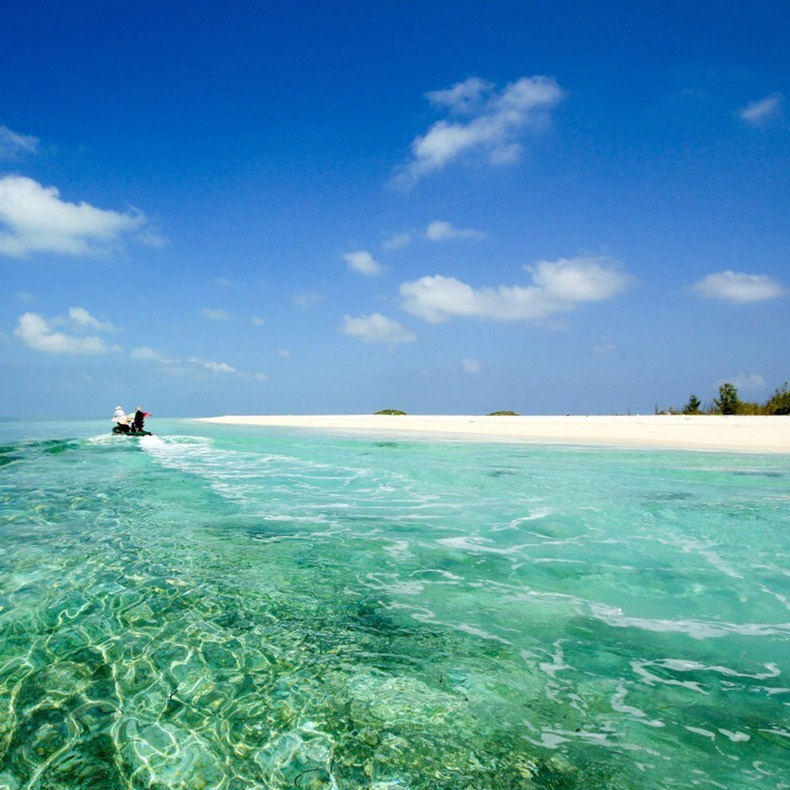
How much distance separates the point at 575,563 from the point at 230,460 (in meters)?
14.9

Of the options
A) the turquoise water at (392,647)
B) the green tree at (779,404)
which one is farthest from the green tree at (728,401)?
the turquoise water at (392,647)

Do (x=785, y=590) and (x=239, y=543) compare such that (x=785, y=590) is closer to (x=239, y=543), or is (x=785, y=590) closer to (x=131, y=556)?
(x=239, y=543)

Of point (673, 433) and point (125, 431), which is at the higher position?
point (673, 433)

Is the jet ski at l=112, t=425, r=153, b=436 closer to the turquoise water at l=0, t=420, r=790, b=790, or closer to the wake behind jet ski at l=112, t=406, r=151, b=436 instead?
the wake behind jet ski at l=112, t=406, r=151, b=436

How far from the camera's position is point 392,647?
4.52 m

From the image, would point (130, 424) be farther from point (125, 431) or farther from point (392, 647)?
point (392, 647)

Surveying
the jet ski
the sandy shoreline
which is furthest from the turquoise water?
the jet ski

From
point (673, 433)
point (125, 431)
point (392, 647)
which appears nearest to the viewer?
point (392, 647)

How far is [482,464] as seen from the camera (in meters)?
18.1

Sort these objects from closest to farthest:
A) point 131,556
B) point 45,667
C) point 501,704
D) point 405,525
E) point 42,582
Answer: point 501,704, point 45,667, point 42,582, point 131,556, point 405,525

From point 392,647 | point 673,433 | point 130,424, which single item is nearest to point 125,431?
point 130,424

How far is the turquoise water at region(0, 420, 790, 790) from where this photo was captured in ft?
10.2

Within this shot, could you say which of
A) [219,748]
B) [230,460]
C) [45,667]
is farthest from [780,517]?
[230,460]

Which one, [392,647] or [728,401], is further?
[728,401]
